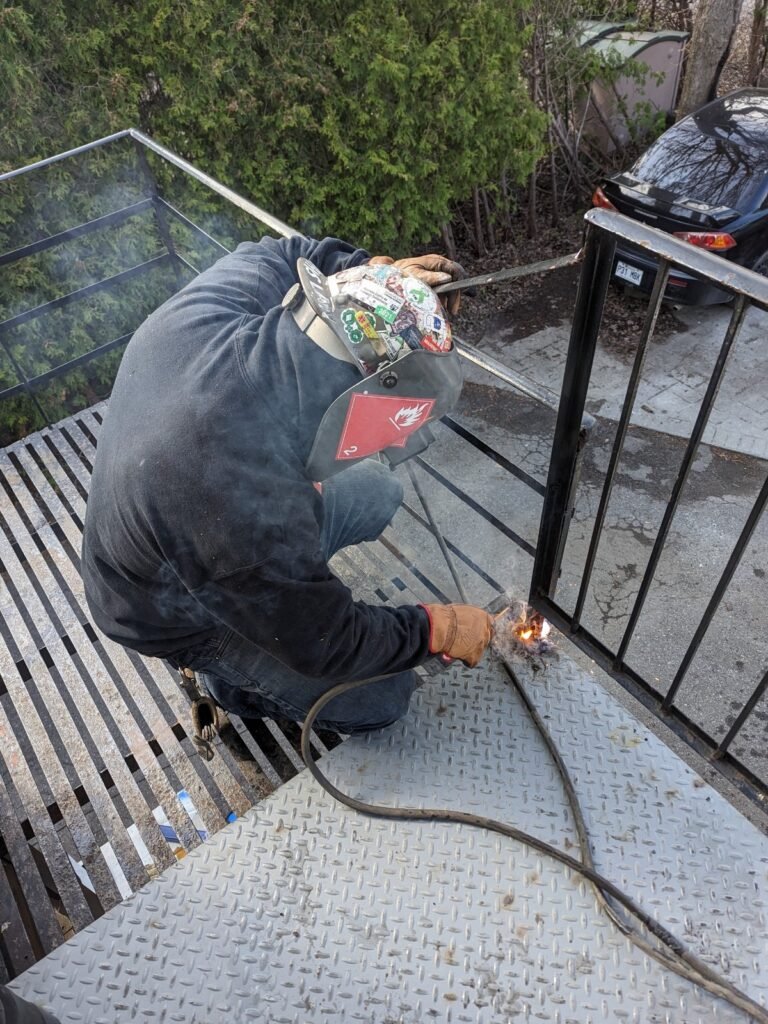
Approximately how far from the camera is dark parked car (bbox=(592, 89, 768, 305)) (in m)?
6.28

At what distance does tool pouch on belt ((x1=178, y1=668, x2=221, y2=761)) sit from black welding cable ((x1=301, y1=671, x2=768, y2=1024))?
0.40m

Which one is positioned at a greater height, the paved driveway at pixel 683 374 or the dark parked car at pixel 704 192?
the dark parked car at pixel 704 192

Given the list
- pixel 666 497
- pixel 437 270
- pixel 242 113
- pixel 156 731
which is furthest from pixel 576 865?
pixel 242 113

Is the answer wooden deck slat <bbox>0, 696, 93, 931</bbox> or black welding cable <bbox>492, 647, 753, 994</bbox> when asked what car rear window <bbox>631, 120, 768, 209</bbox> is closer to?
black welding cable <bbox>492, 647, 753, 994</bbox>

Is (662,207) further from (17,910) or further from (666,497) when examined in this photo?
(17,910)

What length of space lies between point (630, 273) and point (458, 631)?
18.4 feet

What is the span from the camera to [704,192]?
6.46m

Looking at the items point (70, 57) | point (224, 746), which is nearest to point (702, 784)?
point (224, 746)

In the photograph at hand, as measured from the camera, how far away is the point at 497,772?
2.09 meters

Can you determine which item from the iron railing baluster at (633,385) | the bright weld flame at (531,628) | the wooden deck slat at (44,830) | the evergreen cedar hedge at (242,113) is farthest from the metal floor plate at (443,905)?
the evergreen cedar hedge at (242,113)

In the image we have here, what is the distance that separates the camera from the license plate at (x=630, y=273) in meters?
6.60

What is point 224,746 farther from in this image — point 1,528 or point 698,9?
point 698,9

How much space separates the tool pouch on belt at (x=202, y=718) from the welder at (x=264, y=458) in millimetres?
295

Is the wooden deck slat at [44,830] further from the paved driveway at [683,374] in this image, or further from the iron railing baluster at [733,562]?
the paved driveway at [683,374]
